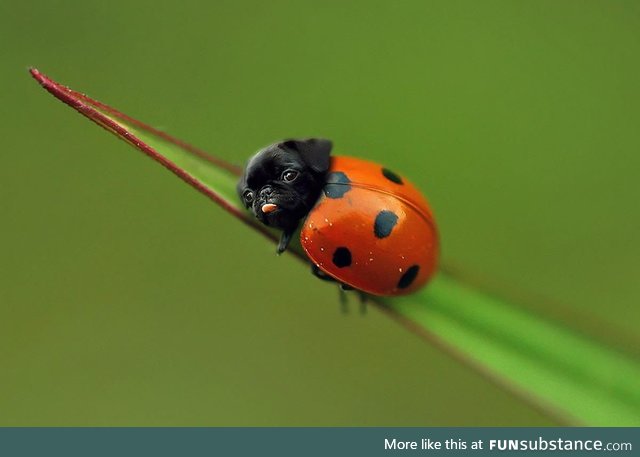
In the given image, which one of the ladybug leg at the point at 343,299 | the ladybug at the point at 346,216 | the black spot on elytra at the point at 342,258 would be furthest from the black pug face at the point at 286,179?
the ladybug leg at the point at 343,299

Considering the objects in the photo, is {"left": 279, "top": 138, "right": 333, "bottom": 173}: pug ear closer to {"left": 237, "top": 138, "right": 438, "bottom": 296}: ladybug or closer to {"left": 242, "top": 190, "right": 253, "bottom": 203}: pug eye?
{"left": 237, "top": 138, "right": 438, "bottom": 296}: ladybug

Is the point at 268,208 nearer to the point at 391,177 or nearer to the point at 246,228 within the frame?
the point at 391,177

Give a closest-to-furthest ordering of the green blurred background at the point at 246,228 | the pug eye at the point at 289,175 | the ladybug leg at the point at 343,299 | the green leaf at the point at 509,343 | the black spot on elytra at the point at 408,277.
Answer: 1. the green leaf at the point at 509,343
2. the black spot on elytra at the point at 408,277
3. the pug eye at the point at 289,175
4. the ladybug leg at the point at 343,299
5. the green blurred background at the point at 246,228

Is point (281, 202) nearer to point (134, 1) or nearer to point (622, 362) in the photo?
point (622, 362)

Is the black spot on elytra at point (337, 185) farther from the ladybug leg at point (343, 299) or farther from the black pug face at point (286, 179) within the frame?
the ladybug leg at point (343, 299)

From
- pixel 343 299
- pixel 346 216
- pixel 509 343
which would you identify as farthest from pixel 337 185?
pixel 509 343

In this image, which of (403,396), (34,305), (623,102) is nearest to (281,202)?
(403,396)
